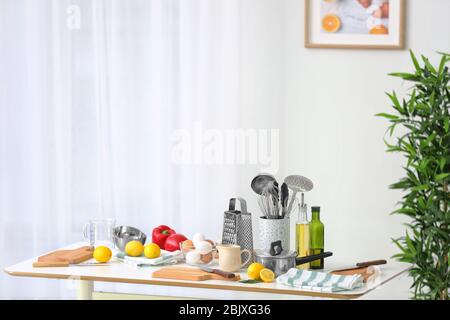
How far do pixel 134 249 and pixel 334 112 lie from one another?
1.24 metres

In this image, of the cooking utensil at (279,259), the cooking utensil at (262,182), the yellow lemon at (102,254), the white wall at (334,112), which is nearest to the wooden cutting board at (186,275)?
the cooking utensil at (279,259)

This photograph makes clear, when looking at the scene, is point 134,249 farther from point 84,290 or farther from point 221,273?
point 221,273

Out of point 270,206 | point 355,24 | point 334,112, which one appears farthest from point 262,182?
point 355,24

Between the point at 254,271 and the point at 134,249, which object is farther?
the point at 134,249

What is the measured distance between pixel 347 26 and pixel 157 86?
0.95 metres

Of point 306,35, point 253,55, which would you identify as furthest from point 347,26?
point 253,55

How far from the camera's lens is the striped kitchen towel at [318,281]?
261 cm

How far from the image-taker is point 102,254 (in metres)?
2.93

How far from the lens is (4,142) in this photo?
407cm

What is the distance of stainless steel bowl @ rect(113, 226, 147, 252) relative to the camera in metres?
3.06

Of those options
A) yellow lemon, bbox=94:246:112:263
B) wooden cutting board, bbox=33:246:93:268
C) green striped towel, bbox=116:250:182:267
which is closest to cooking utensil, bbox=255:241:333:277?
green striped towel, bbox=116:250:182:267

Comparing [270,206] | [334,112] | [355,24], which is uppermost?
[355,24]

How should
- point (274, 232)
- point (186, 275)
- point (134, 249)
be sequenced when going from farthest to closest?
point (134, 249) < point (274, 232) < point (186, 275)

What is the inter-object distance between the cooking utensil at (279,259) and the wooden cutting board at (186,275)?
112mm
